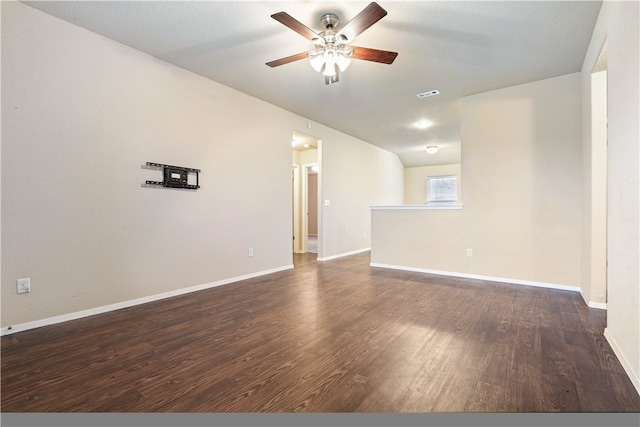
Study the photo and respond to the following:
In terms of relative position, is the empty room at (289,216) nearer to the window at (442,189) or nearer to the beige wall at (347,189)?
the beige wall at (347,189)

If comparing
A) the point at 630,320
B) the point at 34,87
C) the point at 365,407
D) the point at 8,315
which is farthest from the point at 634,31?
the point at 8,315

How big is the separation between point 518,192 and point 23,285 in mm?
5328

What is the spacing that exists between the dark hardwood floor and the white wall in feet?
0.69

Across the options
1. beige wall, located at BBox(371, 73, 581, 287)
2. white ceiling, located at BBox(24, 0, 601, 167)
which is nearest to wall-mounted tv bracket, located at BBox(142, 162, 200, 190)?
white ceiling, located at BBox(24, 0, 601, 167)

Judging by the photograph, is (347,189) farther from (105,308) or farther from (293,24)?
(105,308)

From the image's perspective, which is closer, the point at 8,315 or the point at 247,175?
the point at 8,315

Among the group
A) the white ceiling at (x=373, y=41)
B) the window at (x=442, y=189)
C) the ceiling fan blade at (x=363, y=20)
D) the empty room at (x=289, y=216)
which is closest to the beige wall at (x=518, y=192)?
the empty room at (x=289, y=216)

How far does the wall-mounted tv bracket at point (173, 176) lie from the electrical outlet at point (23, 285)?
123 cm

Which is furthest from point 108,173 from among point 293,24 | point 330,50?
point 330,50

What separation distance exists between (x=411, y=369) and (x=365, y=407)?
0.49 metres

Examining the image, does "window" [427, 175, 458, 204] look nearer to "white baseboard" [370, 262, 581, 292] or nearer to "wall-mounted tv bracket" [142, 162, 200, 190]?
"white baseboard" [370, 262, 581, 292]

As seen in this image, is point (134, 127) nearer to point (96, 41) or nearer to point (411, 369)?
point (96, 41)

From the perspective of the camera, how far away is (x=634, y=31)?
5.38ft

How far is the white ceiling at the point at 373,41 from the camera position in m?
2.36
